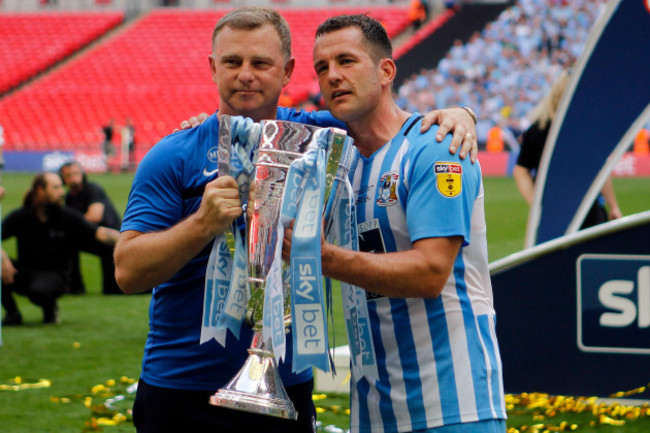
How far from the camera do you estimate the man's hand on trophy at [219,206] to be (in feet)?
6.75

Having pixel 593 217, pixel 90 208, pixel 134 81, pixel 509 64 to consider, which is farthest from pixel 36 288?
pixel 134 81

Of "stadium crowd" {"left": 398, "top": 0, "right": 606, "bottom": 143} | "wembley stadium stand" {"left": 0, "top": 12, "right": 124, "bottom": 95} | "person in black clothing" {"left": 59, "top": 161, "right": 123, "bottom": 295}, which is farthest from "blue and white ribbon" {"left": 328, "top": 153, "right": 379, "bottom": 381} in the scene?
"wembley stadium stand" {"left": 0, "top": 12, "right": 124, "bottom": 95}

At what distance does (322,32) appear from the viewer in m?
2.36

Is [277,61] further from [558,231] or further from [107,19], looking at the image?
[107,19]

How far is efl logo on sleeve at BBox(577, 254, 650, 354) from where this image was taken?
4.56 m

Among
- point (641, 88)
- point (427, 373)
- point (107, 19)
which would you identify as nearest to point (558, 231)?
point (641, 88)

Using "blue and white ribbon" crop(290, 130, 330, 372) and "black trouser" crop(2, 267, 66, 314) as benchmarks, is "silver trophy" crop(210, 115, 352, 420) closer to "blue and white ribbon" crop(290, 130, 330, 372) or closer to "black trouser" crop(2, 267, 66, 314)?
"blue and white ribbon" crop(290, 130, 330, 372)

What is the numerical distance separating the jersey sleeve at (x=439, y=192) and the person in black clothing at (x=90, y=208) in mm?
7064

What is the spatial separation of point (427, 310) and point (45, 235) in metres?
6.46

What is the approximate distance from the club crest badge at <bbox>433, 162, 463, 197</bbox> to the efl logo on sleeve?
8.80ft

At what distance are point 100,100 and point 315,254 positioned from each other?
29.1 metres

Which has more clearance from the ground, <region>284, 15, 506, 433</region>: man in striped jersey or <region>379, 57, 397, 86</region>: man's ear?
<region>379, 57, 397, 86</region>: man's ear

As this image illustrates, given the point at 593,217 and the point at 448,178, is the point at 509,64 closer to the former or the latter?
the point at 593,217

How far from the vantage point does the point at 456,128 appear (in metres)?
2.29
